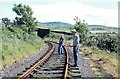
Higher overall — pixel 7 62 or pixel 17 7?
pixel 17 7

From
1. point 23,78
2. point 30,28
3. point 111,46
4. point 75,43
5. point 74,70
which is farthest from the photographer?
point 30,28

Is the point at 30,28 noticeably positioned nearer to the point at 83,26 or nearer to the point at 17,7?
the point at 17,7

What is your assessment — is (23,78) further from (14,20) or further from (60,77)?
(14,20)

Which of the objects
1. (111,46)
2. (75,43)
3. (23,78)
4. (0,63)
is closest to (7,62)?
(0,63)

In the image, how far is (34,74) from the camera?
17.1 metres

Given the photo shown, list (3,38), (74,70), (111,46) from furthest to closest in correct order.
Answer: (111,46)
(3,38)
(74,70)

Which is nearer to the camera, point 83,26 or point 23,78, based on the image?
point 23,78

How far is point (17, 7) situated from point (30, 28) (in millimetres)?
5876

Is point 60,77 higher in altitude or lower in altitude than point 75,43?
lower

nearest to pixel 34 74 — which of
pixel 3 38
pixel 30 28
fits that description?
pixel 3 38

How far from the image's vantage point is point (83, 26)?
9419 cm

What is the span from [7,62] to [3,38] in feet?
31.2

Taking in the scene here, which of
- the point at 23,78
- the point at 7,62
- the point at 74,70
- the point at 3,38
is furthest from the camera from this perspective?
the point at 3,38

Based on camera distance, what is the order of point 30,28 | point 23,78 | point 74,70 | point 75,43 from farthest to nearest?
point 30,28 → point 75,43 → point 74,70 → point 23,78
